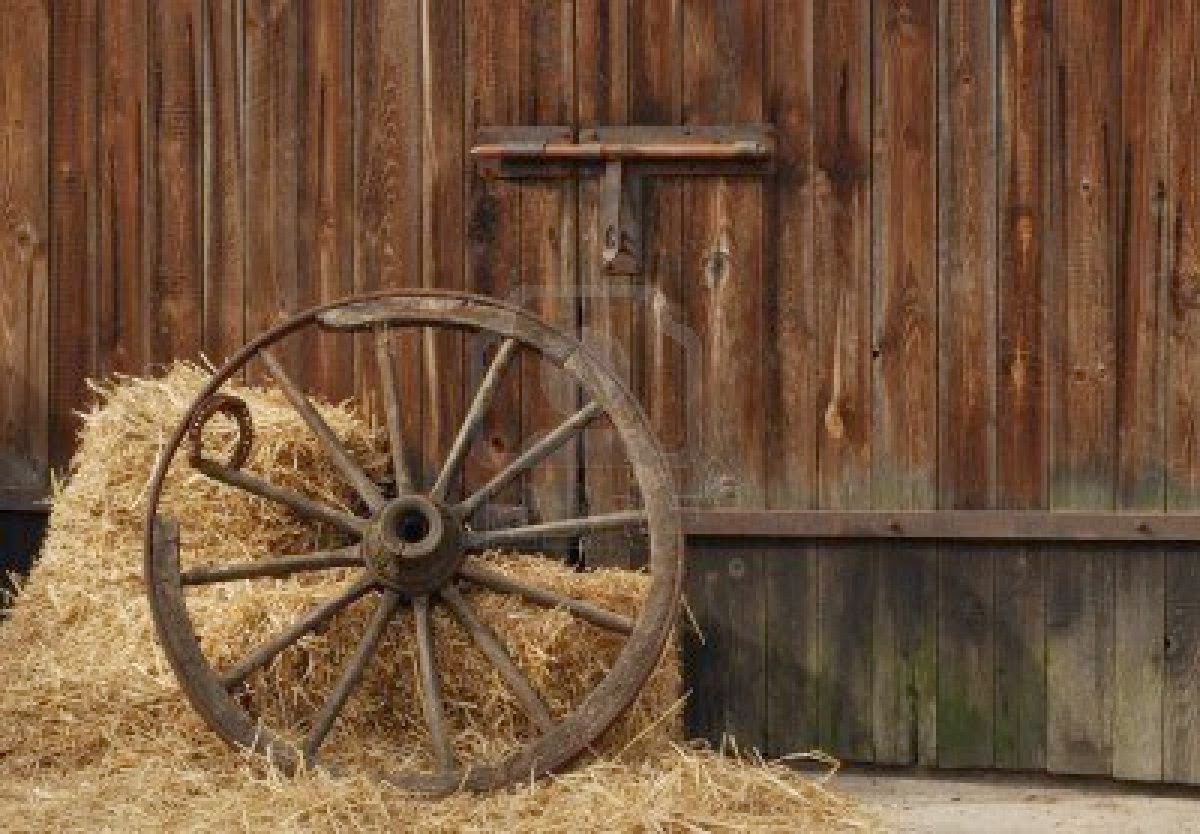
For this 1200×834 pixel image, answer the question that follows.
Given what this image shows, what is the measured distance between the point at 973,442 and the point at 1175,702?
0.92m


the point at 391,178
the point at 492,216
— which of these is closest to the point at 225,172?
the point at 391,178

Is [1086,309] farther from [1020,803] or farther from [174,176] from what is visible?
[174,176]

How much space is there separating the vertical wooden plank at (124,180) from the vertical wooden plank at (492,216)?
1.05 meters

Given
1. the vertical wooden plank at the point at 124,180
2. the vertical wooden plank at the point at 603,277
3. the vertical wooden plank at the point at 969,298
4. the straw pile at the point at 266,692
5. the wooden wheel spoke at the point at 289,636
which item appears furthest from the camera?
the vertical wooden plank at the point at 124,180

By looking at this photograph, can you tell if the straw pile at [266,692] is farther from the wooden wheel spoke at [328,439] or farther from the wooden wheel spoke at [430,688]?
the wooden wheel spoke at [328,439]

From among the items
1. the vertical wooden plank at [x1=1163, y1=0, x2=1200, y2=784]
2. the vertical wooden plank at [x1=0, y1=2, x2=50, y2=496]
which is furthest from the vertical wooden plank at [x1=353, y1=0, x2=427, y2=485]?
the vertical wooden plank at [x1=1163, y1=0, x2=1200, y2=784]

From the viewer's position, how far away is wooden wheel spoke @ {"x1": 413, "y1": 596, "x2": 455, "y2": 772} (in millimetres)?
5379

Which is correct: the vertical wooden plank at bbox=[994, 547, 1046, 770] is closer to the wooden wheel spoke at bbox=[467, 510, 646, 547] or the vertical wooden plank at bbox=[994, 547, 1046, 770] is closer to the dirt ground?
the dirt ground

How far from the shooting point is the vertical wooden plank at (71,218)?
6.63 meters

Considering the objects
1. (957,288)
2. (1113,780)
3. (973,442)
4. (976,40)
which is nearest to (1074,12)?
(976,40)

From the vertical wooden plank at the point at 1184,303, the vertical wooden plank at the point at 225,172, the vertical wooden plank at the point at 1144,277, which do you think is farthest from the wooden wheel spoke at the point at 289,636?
the vertical wooden plank at the point at 1184,303

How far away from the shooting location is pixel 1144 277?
591 cm

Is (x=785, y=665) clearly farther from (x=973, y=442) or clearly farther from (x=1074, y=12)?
(x=1074, y=12)

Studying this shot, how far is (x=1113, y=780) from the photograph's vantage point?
6047 millimetres
